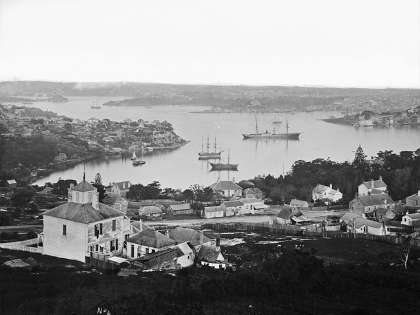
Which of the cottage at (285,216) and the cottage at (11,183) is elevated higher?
the cottage at (285,216)

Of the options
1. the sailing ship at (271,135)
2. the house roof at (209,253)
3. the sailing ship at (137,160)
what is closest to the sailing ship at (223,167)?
the sailing ship at (137,160)

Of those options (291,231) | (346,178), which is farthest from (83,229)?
(346,178)

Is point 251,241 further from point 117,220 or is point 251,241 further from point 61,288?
point 61,288

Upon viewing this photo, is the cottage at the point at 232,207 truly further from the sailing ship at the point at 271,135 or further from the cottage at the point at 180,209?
the sailing ship at the point at 271,135

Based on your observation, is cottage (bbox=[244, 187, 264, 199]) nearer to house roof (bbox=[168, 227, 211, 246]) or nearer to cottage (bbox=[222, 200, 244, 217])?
cottage (bbox=[222, 200, 244, 217])

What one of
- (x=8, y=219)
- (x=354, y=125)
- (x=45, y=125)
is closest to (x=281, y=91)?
(x=354, y=125)

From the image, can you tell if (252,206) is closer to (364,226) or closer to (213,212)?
(213,212)
